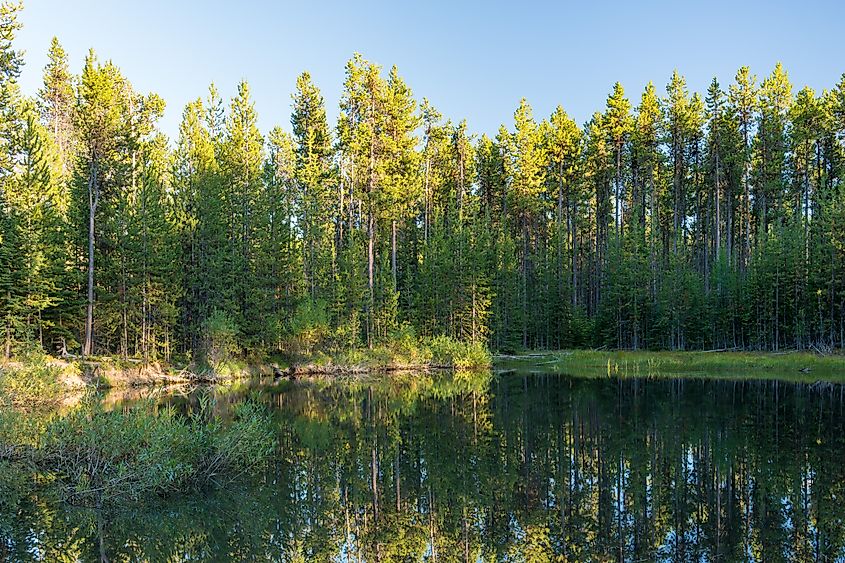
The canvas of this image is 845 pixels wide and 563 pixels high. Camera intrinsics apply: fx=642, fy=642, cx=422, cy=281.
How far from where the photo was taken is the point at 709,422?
22438 millimetres

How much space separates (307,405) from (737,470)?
17517 mm

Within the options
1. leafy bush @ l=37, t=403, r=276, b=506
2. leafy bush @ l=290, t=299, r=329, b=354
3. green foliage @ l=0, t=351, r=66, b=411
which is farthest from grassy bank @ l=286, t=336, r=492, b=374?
leafy bush @ l=37, t=403, r=276, b=506

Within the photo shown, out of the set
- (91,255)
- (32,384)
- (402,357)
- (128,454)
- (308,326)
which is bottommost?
(402,357)

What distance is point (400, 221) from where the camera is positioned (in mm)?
59562

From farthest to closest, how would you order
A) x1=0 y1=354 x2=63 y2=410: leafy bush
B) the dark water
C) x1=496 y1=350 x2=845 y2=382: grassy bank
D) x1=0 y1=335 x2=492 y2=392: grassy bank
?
x1=496 y1=350 x2=845 y2=382: grassy bank < x1=0 y1=335 x2=492 y2=392: grassy bank < x1=0 y1=354 x2=63 y2=410: leafy bush < the dark water

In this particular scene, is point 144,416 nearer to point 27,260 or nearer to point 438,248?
point 27,260

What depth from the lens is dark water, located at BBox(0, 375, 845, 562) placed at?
10375 millimetres

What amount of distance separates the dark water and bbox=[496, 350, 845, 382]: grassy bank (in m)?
15.7

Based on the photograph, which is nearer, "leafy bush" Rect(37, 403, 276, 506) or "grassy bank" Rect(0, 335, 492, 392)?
"leafy bush" Rect(37, 403, 276, 506)

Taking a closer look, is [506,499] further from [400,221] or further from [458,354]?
[400,221]

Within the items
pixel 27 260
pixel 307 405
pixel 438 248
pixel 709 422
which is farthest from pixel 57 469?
pixel 438 248

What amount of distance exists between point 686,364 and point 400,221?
27573 mm

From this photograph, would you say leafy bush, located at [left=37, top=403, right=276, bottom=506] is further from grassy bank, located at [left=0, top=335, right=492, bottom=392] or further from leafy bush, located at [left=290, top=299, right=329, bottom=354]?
leafy bush, located at [left=290, top=299, right=329, bottom=354]

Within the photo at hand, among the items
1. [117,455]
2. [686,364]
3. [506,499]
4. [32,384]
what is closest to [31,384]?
[32,384]
